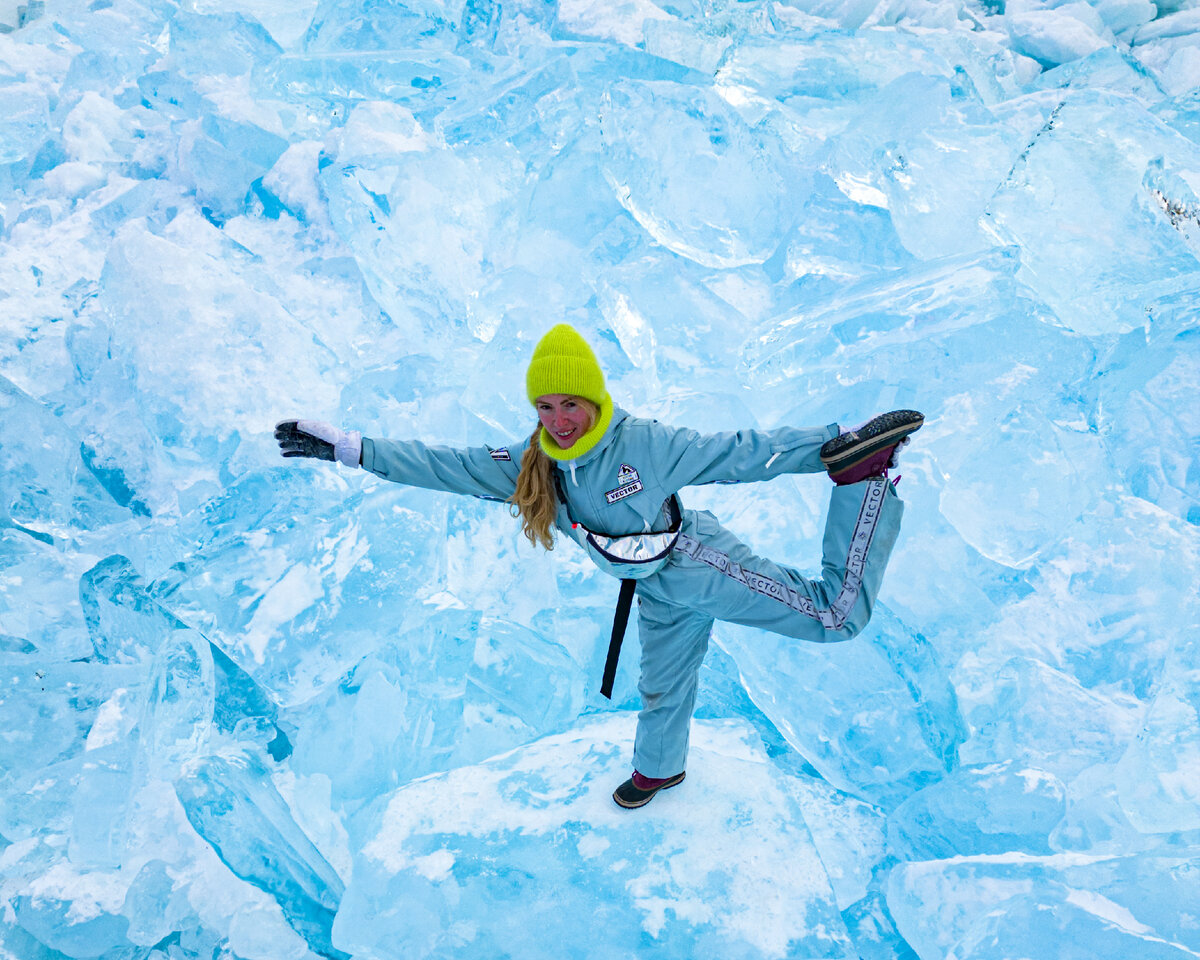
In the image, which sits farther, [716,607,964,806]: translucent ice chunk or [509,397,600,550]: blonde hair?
[716,607,964,806]: translucent ice chunk

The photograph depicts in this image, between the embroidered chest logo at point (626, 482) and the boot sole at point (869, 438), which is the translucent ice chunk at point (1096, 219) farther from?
the embroidered chest logo at point (626, 482)

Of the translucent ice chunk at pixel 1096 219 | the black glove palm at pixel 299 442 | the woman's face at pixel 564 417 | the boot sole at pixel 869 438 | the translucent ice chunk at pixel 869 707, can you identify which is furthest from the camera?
the translucent ice chunk at pixel 1096 219

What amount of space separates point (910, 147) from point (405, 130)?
1.93 meters

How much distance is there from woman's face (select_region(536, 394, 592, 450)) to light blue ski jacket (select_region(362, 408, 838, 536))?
0.05 m

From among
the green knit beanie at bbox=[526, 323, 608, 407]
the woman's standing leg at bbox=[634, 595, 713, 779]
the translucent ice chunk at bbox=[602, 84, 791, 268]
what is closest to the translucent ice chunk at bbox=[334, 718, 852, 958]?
the woman's standing leg at bbox=[634, 595, 713, 779]

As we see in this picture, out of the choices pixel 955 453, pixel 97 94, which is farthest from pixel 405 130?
pixel 955 453

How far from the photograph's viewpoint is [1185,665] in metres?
2.22

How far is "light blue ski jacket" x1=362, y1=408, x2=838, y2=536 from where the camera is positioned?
68.3 inches

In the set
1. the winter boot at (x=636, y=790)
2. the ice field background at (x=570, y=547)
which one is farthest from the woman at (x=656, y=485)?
the ice field background at (x=570, y=547)

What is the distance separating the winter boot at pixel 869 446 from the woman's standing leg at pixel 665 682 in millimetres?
467

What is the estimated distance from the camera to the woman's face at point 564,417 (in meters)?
1.73

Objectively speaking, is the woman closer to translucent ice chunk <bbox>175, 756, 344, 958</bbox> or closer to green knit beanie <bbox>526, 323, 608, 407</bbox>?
green knit beanie <bbox>526, 323, 608, 407</bbox>

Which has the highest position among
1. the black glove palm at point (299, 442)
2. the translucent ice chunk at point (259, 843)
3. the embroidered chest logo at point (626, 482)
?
the embroidered chest logo at point (626, 482)

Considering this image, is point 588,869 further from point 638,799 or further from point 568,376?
point 568,376
